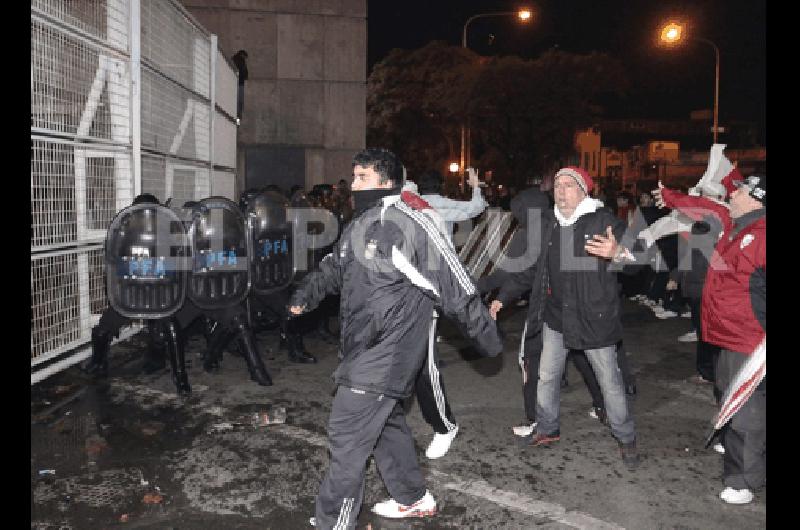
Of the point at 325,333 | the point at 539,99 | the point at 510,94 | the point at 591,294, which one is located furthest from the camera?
the point at 510,94

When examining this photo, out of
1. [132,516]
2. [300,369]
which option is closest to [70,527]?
[132,516]

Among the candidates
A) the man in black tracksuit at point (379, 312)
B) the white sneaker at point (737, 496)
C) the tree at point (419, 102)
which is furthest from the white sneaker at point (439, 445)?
the tree at point (419, 102)

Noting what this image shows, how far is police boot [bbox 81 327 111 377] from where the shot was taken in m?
6.33

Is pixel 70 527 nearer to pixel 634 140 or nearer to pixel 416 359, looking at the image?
pixel 416 359

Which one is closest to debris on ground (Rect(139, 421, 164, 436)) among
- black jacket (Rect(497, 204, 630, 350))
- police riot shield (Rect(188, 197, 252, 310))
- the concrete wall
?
police riot shield (Rect(188, 197, 252, 310))

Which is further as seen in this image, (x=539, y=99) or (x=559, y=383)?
(x=539, y=99)

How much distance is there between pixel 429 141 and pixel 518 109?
38.5 feet

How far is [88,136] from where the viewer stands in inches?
235

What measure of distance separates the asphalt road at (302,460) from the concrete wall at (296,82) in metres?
9.59

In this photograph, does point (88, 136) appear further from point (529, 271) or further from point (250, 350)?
point (529, 271)

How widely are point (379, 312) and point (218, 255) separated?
3146mm

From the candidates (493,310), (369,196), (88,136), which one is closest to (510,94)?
(88,136)

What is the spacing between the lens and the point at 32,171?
17.2 feet

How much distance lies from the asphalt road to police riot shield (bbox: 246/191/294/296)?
0.92m
